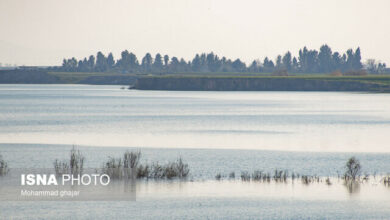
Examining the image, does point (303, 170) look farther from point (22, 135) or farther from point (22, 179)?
point (22, 135)

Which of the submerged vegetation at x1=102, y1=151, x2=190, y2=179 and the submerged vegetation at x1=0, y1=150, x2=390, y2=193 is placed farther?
the submerged vegetation at x1=0, y1=150, x2=390, y2=193

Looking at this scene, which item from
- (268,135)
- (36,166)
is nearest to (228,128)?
(268,135)

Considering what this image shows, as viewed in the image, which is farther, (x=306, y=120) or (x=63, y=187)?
(x=306, y=120)

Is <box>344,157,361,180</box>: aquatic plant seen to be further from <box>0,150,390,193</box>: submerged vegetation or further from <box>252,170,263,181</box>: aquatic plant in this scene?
<box>252,170,263,181</box>: aquatic plant

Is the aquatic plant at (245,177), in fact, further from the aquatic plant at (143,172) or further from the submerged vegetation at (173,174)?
the aquatic plant at (143,172)

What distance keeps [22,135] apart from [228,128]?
986 inches

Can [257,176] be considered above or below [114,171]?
below

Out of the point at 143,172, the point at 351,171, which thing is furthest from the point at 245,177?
the point at 351,171

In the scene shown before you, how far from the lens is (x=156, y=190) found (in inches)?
1379

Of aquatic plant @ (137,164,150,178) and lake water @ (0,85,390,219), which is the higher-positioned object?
aquatic plant @ (137,164,150,178)

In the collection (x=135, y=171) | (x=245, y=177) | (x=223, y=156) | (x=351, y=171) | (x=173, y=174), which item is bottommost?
(x=223, y=156)

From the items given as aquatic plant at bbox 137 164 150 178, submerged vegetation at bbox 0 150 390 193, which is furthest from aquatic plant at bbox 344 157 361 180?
aquatic plant at bbox 137 164 150 178


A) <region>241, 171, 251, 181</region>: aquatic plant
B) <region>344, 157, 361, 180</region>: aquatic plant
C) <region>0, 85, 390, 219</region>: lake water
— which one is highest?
<region>344, 157, 361, 180</region>: aquatic plant

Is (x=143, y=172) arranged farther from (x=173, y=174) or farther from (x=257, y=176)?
(x=257, y=176)
